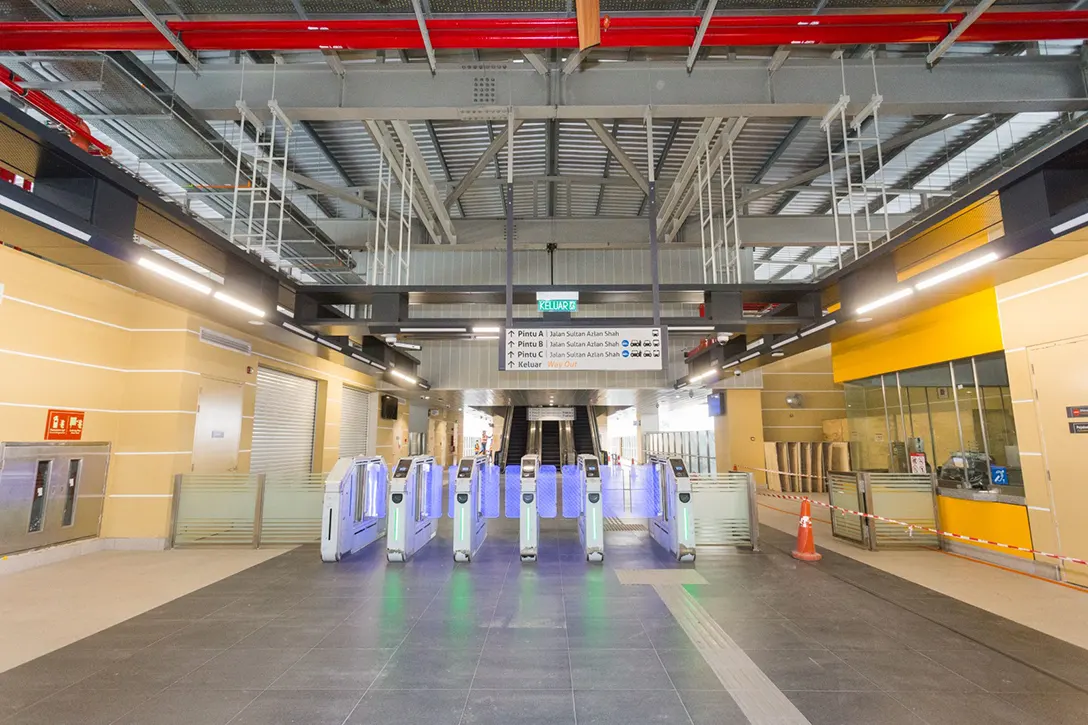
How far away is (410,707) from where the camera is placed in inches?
113

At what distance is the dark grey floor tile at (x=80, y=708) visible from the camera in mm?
2717

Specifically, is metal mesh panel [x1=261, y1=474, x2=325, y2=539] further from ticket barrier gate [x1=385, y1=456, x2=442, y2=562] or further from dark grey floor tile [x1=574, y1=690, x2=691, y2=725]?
dark grey floor tile [x1=574, y1=690, x2=691, y2=725]

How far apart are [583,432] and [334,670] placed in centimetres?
1646

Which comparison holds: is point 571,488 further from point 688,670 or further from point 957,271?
point 957,271

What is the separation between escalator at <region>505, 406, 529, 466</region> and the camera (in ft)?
61.6

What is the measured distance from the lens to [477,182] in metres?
8.84

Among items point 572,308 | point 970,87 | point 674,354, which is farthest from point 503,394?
point 970,87

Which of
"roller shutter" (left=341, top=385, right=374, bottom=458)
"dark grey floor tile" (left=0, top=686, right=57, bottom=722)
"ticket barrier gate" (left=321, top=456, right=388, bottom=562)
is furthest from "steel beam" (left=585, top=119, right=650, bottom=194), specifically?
"roller shutter" (left=341, top=385, right=374, bottom=458)

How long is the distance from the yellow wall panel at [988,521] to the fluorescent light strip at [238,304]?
30.7 feet

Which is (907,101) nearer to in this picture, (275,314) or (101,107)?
(275,314)

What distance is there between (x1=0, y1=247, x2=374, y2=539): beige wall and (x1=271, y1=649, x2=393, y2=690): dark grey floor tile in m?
5.10

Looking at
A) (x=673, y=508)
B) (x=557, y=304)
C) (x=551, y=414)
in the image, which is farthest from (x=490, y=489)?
(x=551, y=414)

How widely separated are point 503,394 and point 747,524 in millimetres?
8016

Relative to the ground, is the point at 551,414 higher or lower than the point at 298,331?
lower
